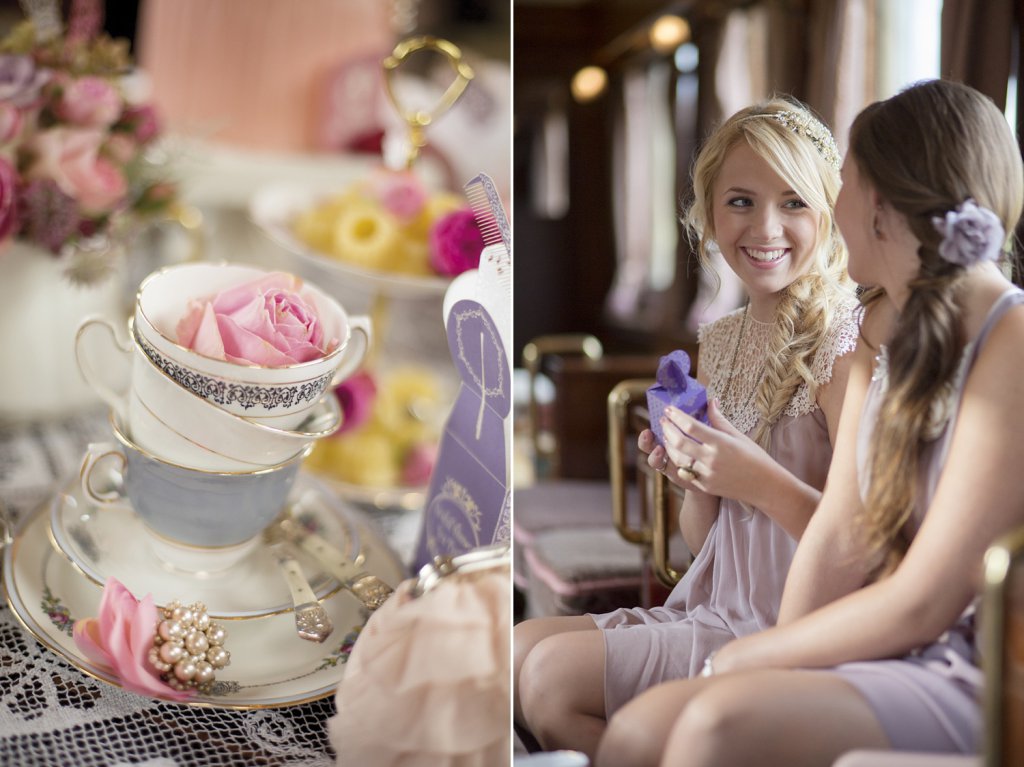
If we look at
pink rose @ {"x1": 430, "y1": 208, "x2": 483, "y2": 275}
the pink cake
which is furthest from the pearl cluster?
the pink cake

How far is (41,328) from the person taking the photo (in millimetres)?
921

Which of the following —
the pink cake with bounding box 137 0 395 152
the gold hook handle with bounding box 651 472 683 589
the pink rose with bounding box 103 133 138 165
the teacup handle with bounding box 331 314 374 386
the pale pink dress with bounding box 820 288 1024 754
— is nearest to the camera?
the pale pink dress with bounding box 820 288 1024 754

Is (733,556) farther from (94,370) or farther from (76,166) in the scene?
(76,166)

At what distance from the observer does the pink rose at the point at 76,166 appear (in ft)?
2.70

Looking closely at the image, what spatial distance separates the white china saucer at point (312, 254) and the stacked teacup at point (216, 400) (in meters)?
0.30

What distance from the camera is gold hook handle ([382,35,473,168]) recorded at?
26.4 inches

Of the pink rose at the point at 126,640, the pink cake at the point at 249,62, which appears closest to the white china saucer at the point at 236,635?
the pink rose at the point at 126,640

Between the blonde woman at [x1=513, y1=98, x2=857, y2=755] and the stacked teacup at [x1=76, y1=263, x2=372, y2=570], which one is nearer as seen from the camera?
the blonde woman at [x1=513, y1=98, x2=857, y2=755]

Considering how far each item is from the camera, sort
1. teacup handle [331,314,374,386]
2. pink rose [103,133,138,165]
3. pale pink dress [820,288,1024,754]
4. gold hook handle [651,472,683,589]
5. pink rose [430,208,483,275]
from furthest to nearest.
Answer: pink rose [103,133,138,165] < pink rose [430,208,483,275] < teacup handle [331,314,374,386] < gold hook handle [651,472,683,589] < pale pink dress [820,288,1024,754]

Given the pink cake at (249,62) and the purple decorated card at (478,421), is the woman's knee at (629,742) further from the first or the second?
the pink cake at (249,62)

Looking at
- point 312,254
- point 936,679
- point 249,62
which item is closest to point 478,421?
point 936,679

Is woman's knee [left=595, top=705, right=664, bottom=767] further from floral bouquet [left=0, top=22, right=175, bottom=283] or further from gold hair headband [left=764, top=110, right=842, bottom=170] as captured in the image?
floral bouquet [left=0, top=22, right=175, bottom=283]

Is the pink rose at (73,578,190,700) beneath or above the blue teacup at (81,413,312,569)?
beneath

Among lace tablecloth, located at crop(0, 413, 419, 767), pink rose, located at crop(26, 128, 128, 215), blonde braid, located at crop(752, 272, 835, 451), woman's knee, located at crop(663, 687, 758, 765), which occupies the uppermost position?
pink rose, located at crop(26, 128, 128, 215)
